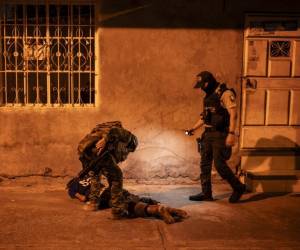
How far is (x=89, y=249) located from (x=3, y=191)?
110 inches

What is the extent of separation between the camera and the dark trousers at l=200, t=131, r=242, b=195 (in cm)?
623

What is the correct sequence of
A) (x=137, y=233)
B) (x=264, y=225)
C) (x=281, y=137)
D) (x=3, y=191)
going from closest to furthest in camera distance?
(x=137, y=233) → (x=264, y=225) → (x=3, y=191) → (x=281, y=137)

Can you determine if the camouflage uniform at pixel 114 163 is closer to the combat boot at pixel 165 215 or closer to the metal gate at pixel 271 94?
the combat boot at pixel 165 215

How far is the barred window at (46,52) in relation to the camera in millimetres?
7184

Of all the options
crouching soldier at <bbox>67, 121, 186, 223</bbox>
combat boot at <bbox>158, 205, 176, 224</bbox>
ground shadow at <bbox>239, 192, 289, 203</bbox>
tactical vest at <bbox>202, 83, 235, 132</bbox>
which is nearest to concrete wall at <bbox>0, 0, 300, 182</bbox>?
tactical vest at <bbox>202, 83, 235, 132</bbox>

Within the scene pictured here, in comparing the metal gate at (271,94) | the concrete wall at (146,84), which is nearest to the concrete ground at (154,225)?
the concrete wall at (146,84)

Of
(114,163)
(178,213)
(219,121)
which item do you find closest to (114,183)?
(114,163)

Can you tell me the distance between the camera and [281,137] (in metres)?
7.40

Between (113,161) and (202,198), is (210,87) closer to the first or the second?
(202,198)

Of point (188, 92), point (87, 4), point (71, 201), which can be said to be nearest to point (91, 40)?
point (87, 4)

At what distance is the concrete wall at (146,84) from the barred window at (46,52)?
9.3 inches

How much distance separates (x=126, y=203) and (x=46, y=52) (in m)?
3.06

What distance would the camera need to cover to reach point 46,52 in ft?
23.7

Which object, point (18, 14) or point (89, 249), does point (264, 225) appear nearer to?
point (89, 249)
